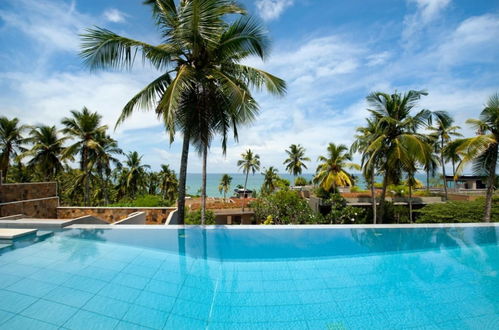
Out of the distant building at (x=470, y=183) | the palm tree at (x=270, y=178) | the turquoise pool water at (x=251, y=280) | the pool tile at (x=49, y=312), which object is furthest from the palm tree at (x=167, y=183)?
the distant building at (x=470, y=183)

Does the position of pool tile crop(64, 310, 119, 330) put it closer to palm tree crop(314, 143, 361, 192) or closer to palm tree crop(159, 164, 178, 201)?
palm tree crop(314, 143, 361, 192)

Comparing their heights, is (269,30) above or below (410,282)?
above

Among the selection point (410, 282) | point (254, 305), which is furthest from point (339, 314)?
point (410, 282)

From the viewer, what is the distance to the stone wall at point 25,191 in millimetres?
9261

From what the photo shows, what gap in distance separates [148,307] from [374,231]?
6.27m

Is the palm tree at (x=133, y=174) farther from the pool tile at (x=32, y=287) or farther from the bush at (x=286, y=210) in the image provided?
the pool tile at (x=32, y=287)

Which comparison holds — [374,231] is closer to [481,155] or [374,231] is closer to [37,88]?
[481,155]

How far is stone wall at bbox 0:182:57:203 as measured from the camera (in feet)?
30.4

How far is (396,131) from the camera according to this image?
13180 mm

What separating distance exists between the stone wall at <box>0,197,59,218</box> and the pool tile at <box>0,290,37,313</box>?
24.2 ft

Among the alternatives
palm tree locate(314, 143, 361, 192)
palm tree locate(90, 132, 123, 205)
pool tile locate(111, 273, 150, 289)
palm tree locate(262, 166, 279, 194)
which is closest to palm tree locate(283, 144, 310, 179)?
palm tree locate(262, 166, 279, 194)

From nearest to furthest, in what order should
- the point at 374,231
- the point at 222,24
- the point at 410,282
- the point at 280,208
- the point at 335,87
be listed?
1. the point at 410,282
2. the point at 222,24
3. the point at 374,231
4. the point at 335,87
5. the point at 280,208

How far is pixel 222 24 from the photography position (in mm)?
6234

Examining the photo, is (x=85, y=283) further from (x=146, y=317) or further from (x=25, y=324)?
(x=146, y=317)
